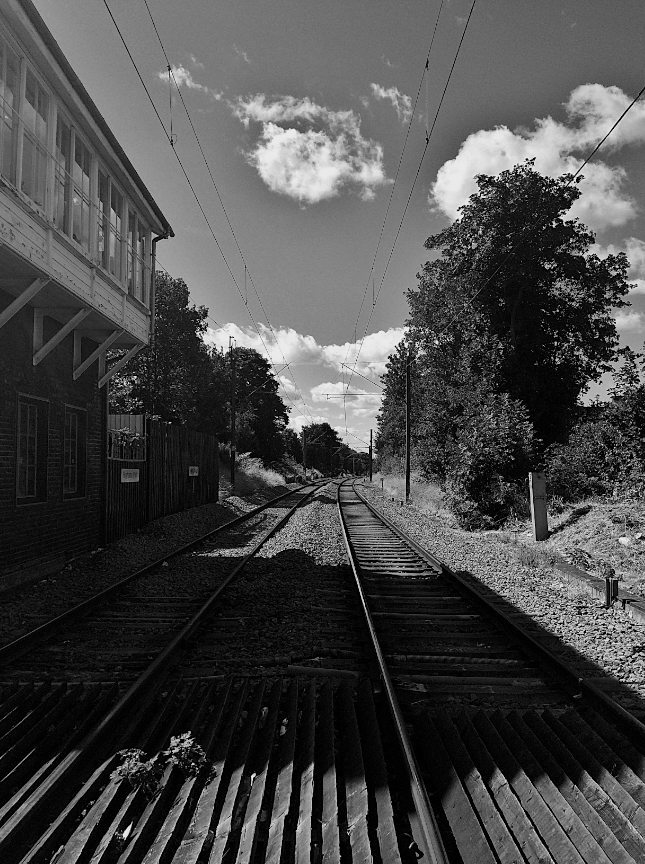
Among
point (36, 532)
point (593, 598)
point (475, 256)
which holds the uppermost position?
point (475, 256)

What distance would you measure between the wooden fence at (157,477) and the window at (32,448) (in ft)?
8.71

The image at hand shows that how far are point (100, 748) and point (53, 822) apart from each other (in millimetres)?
681

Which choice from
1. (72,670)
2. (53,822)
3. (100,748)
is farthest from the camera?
(72,670)

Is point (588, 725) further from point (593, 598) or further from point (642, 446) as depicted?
point (642, 446)

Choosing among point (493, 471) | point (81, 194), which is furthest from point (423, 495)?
point (81, 194)

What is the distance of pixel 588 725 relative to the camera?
379 cm

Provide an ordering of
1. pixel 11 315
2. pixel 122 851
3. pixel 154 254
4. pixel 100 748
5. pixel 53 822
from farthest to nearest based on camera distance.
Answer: pixel 154 254 < pixel 11 315 < pixel 100 748 < pixel 53 822 < pixel 122 851

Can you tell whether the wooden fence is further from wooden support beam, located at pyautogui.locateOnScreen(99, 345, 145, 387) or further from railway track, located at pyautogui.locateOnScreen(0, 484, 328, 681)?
railway track, located at pyautogui.locateOnScreen(0, 484, 328, 681)

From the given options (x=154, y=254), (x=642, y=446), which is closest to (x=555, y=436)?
(x=642, y=446)

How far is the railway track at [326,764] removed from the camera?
2643 millimetres

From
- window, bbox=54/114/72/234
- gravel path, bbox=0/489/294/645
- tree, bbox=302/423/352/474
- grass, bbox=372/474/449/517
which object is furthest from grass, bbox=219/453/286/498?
tree, bbox=302/423/352/474

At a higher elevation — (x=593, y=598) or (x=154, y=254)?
(x=154, y=254)

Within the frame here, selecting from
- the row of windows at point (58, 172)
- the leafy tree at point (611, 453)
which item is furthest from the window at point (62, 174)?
the leafy tree at point (611, 453)

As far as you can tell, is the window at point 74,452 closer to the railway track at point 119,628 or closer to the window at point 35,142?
the railway track at point 119,628
